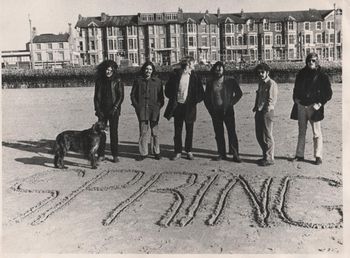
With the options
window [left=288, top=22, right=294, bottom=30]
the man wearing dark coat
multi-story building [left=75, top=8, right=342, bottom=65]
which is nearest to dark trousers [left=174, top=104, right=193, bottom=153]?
the man wearing dark coat

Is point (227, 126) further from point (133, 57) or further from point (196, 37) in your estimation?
point (196, 37)

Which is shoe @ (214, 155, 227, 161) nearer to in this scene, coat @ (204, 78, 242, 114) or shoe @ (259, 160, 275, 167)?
shoe @ (259, 160, 275, 167)

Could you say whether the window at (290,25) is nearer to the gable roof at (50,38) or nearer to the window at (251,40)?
the window at (251,40)

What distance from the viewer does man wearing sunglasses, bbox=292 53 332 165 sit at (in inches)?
258

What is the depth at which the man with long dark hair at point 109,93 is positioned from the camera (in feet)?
23.5

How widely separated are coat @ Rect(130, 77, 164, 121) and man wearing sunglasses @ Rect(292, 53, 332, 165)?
2.34 m

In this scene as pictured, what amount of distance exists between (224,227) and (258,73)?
299 cm

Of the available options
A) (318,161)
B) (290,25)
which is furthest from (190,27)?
(318,161)

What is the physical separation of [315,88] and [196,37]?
45959 millimetres

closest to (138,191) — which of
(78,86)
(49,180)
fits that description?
(49,180)

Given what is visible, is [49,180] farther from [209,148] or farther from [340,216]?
[340,216]

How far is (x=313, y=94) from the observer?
21.7 feet

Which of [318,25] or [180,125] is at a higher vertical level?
[318,25]

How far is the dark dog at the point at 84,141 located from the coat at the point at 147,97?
771 millimetres
